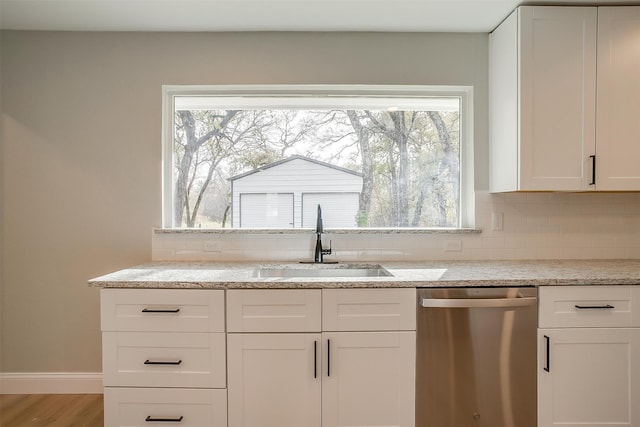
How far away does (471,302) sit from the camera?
183cm

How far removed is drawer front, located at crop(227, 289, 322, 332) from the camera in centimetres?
185

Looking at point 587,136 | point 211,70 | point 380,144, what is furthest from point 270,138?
point 587,136

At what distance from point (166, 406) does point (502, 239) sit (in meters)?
2.16

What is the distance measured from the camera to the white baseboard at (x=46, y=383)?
99.9 inches

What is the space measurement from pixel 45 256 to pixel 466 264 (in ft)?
8.75

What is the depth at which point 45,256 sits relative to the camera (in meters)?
2.54

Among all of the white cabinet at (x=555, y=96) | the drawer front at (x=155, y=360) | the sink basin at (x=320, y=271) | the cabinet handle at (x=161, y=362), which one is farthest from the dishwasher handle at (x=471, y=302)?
the cabinet handle at (x=161, y=362)

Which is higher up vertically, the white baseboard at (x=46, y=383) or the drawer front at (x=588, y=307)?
the drawer front at (x=588, y=307)

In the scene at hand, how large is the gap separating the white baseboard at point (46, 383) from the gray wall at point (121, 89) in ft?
2.69

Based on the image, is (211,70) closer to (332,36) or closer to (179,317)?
(332,36)

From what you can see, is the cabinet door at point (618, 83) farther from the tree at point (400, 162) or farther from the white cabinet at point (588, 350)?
the tree at point (400, 162)

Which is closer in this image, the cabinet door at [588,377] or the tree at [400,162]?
the cabinet door at [588,377]

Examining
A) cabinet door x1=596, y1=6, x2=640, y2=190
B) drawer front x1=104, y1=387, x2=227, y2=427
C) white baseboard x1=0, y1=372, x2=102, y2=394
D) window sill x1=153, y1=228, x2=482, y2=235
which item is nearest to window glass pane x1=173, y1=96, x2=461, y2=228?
window sill x1=153, y1=228, x2=482, y2=235

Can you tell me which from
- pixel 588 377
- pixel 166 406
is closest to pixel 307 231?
pixel 166 406
